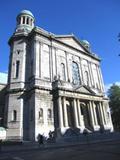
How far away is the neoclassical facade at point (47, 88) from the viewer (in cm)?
2845

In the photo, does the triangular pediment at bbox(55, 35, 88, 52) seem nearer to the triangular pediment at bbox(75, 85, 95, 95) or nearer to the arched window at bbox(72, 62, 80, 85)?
the arched window at bbox(72, 62, 80, 85)

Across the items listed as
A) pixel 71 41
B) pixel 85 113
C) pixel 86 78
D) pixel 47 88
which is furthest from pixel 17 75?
pixel 71 41

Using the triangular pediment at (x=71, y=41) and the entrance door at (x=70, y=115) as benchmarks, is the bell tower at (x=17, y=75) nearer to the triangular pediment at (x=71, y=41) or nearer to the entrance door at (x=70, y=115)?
the triangular pediment at (x=71, y=41)

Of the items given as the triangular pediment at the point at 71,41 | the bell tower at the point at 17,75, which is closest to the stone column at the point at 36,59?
the bell tower at the point at 17,75

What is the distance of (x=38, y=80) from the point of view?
30.3 metres

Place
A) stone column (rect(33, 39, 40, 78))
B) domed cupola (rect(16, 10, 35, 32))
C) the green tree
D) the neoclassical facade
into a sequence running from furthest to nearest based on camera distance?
the green tree → domed cupola (rect(16, 10, 35, 32)) → stone column (rect(33, 39, 40, 78)) → the neoclassical facade

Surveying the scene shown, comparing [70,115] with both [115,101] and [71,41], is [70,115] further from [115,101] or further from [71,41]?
[115,101]

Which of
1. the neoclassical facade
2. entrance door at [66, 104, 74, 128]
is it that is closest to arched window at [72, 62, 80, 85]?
the neoclassical facade

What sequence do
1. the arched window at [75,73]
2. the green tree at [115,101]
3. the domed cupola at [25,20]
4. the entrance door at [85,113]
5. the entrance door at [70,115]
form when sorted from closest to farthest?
the entrance door at [70,115] < the entrance door at [85,113] < the arched window at [75,73] < the domed cupola at [25,20] < the green tree at [115,101]

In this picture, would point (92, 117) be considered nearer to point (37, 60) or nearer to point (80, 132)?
point (80, 132)

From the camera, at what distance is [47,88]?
1203 inches

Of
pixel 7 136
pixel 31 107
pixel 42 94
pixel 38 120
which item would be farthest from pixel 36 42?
pixel 7 136

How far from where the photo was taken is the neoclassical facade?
28.5 metres

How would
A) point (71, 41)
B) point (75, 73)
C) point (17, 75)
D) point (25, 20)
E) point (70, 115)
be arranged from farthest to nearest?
Answer: 1. point (71, 41)
2. point (25, 20)
3. point (75, 73)
4. point (17, 75)
5. point (70, 115)
